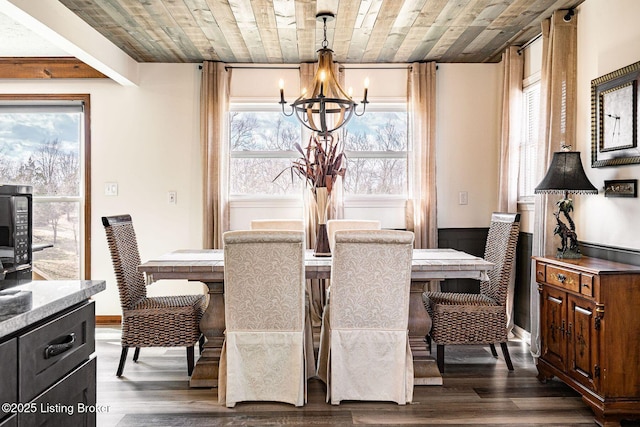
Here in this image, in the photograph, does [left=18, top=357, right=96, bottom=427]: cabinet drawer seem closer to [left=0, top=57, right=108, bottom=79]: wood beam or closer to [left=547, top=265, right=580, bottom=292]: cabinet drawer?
[left=547, top=265, right=580, bottom=292]: cabinet drawer

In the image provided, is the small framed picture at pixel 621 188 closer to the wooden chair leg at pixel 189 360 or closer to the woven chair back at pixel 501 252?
the woven chair back at pixel 501 252

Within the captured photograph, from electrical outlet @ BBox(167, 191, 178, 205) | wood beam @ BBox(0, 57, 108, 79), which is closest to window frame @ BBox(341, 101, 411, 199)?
electrical outlet @ BBox(167, 191, 178, 205)

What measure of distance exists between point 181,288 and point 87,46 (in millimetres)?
2286

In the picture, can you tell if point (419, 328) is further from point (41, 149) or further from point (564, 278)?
point (41, 149)

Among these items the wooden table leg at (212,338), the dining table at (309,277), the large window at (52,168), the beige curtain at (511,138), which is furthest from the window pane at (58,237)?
the beige curtain at (511,138)

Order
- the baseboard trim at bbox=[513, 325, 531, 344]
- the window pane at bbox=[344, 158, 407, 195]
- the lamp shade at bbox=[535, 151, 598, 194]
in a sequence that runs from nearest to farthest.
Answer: the lamp shade at bbox=[535, 151, 598, 194] → the baseboard trim at bbox=[513, 325, 531, 344] → the window pane at bbox=[344, 158, 407, 195]

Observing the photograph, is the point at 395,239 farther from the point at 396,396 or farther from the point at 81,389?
the point at 81,389

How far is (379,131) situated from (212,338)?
8.69ft

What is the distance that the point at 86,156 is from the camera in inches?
188

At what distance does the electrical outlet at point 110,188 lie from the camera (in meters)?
4.79

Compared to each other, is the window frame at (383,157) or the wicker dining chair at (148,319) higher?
the window frame at (383,157)

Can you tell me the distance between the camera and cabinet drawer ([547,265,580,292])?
277 cm

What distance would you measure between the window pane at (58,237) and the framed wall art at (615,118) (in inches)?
173

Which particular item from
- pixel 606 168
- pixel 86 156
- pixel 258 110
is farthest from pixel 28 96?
pixel 606 168
